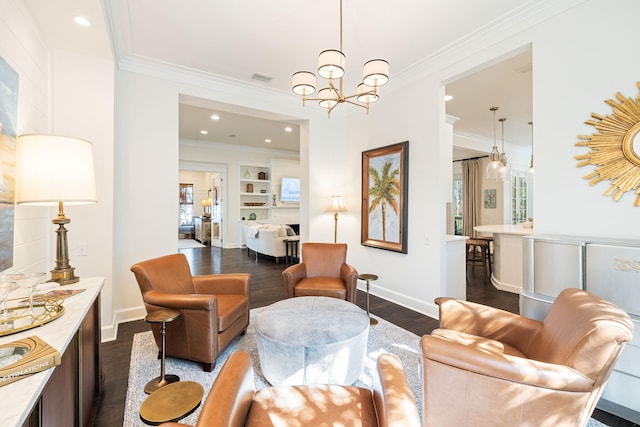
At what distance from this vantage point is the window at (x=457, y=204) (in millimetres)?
9414

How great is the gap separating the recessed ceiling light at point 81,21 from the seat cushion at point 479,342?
12.0 feet

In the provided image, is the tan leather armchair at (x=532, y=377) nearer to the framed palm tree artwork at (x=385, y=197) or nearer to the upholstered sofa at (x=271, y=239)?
the framed palm tree artwork at (x=385, y=197)

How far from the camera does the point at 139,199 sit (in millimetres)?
3492

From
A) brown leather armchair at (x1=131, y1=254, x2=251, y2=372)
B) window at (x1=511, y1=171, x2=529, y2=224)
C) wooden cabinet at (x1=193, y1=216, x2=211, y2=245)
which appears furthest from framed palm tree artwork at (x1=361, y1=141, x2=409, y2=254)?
wooden cabinet at (x1=193, y1=216, x2=211, y2=245)

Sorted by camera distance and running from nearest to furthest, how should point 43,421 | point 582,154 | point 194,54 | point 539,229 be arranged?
1. point 43,421
2. point 582,154
3. point 539,229
4. point 194,54

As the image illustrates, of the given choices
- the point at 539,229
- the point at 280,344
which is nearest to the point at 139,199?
the point at 280,344

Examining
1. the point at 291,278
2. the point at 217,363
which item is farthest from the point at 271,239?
the point at 217,363

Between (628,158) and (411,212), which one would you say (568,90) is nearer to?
(628,158)

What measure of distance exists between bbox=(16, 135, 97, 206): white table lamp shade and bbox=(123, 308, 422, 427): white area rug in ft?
4.71

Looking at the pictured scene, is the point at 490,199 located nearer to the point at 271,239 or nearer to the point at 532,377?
the point at 271,239

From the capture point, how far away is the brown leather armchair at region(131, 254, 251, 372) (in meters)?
2.28

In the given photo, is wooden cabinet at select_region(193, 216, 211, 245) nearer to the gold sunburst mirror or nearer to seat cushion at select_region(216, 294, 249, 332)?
A: seat cushion at select_region(216, 294, 249, 332)

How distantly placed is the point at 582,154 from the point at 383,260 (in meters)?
2.61

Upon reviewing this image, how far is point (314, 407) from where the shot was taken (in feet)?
4.25
